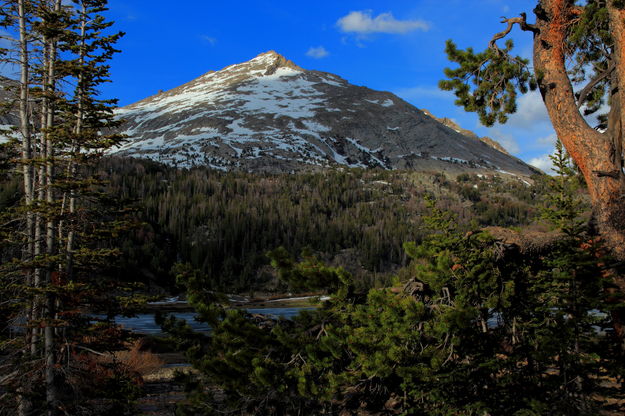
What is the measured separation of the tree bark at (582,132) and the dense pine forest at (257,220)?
87.1 metres

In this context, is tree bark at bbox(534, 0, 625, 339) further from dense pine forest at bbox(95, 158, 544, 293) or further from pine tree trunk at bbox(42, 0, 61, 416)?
dense pine forest at bbox(95, 158, 544, 293)

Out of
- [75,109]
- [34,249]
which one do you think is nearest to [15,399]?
[34,249]

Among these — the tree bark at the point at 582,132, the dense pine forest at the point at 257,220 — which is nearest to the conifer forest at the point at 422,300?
the tree bark at the point at 582,132

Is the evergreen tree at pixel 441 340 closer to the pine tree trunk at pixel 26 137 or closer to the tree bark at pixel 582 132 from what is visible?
the tree bark at pixel 582 132

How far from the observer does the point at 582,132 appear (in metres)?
6.79

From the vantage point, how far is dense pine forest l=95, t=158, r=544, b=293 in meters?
112

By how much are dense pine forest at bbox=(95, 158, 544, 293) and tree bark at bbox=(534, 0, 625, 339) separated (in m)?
87.1

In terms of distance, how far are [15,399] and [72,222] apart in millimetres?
4574

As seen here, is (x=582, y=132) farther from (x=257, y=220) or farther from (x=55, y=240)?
(x=257, y=220)

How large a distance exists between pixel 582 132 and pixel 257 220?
130 metres

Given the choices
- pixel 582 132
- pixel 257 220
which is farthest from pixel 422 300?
pixel 257 220

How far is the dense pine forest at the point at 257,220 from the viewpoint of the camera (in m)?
112

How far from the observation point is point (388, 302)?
5.24 meters

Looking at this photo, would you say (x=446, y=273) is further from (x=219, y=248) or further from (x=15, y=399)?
(x=219, y=248)
